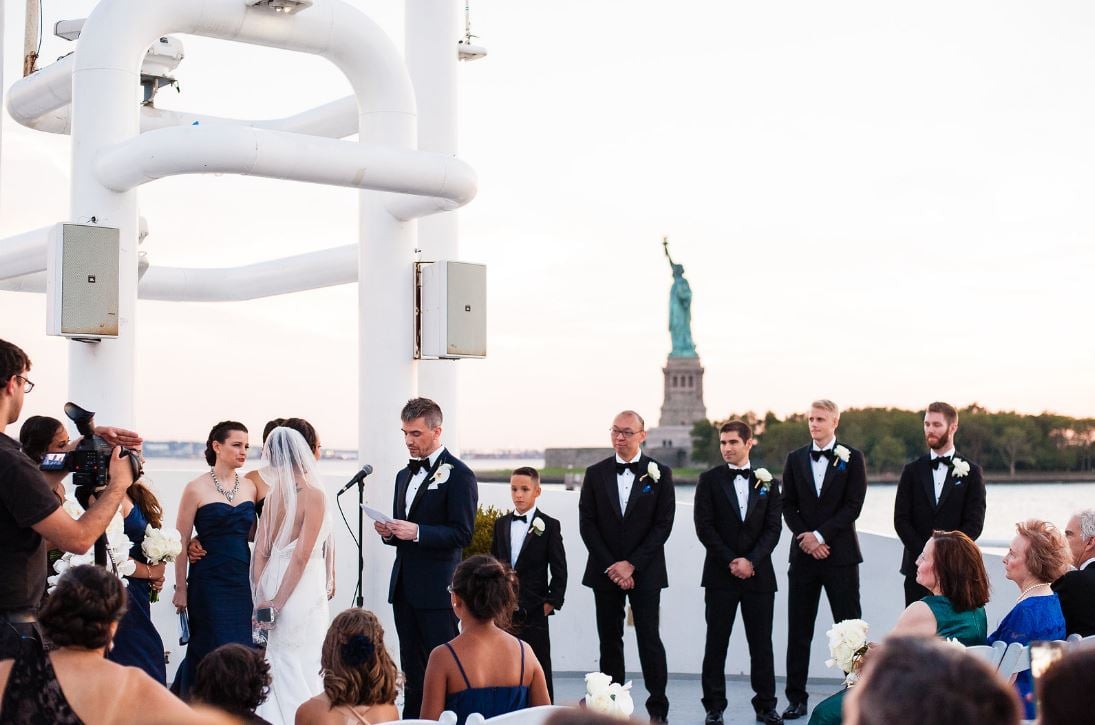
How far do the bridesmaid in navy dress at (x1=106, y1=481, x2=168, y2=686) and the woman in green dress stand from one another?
11.6 feet

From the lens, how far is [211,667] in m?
3.73

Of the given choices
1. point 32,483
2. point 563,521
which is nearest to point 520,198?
point 563,521

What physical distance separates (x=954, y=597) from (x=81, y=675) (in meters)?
3.37

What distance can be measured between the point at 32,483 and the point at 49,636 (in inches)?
29.4

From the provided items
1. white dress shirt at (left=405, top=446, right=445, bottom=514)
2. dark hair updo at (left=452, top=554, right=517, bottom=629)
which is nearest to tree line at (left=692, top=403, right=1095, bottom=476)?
white dress shirt at (left=405, top=446, right=445, bottom=514)

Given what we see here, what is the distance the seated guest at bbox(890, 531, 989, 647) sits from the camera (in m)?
5.16

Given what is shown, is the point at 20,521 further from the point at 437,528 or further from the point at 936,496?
the point at 936,496

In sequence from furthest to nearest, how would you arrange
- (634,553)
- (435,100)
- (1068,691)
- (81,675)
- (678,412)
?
1. (678,412)
2. (435,100)
3. (634,553)
4. (81,675)
5. (1068,691)

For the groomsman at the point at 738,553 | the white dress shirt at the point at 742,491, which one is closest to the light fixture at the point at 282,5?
the groomsman at the point at 738,553

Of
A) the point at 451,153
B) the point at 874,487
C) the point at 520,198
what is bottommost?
the point at 874,487

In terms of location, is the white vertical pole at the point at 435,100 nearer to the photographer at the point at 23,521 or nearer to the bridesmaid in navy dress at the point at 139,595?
the bridesmaid in navy dress at the point at 139,595

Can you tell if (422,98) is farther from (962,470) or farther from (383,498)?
(962,470)

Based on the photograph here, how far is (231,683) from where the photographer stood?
146 inches

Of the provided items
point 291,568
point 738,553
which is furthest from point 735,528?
point 291,568
